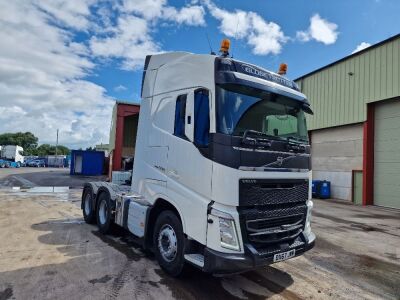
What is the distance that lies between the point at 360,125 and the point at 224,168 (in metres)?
16.1

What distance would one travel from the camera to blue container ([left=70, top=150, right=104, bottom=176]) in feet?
106

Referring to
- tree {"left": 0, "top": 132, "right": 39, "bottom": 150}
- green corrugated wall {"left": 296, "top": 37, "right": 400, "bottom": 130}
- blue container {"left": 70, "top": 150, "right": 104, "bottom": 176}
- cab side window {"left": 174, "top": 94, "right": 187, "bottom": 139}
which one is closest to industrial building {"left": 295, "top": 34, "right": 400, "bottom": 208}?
green corrugated wall {"left": 296, "top": 37, "right": 400, "bottom": 130}

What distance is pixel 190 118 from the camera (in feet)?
15.9

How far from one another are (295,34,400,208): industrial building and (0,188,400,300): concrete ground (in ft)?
28.4

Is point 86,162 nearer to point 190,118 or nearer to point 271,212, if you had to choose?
point 190,118

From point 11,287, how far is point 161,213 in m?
2.30

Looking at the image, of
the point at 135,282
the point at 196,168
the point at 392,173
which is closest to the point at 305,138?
the point at 196,168

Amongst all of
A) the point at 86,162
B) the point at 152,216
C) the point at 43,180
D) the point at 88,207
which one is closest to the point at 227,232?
the point at 152,216

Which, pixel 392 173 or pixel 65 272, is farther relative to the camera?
pixel 392 173

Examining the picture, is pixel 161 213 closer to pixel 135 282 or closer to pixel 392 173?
pixel 135 282

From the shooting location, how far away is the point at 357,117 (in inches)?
712

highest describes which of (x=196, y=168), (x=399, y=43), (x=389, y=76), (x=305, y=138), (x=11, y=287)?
(x=399, y=43)

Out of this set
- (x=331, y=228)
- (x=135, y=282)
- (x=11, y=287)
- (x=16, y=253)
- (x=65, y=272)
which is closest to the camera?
(x=11, y=287)

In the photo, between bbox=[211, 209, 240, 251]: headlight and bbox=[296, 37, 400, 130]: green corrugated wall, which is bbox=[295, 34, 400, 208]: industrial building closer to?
bbox=[296, 37, 400, 130]: green corrugated wall
